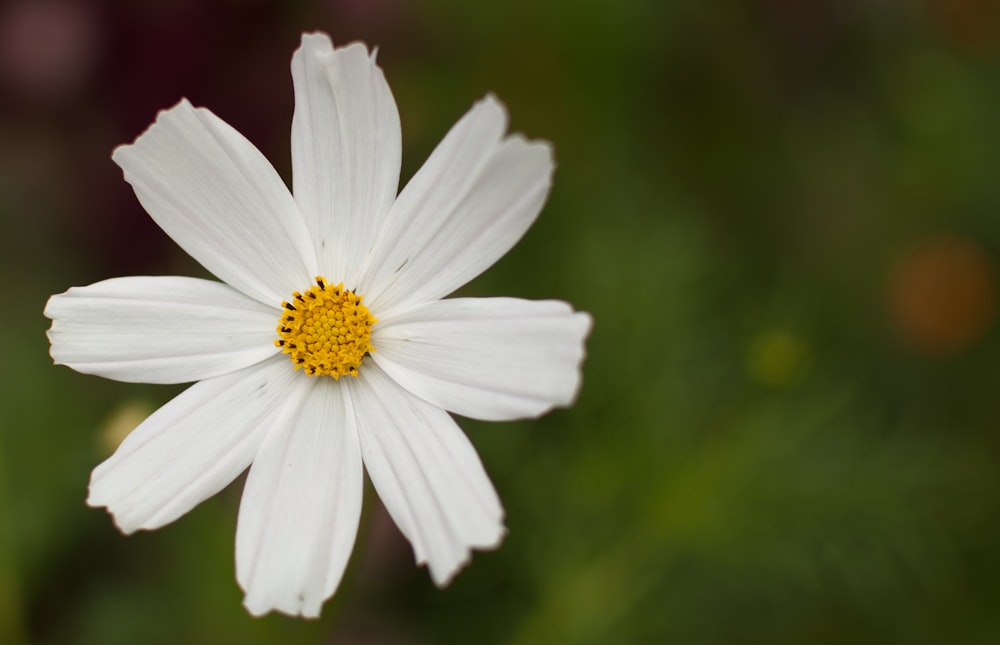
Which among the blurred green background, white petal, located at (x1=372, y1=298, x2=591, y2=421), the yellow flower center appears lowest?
the blurred green background

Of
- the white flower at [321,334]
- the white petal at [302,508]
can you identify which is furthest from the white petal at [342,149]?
the white petal at [302,508]

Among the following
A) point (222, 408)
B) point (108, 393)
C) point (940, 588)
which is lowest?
Answer: point (108, 393)

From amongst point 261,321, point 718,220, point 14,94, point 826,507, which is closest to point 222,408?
point 261,321

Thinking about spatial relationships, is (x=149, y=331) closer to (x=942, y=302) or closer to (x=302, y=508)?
(x=302, y=508)

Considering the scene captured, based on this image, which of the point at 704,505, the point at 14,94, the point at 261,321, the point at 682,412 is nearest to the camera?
the point at 261,321

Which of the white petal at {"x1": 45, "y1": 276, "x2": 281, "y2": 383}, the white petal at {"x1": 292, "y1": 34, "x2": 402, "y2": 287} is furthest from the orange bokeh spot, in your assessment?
the white petal at {"x1": 45, "y1": 276, "x2": 281, "y2": 383}

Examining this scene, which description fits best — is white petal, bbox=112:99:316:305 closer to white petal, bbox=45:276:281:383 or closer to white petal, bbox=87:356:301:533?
white petal, bbox=45:276:281:383

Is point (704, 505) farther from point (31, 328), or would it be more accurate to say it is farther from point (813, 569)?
point (31, 328)
